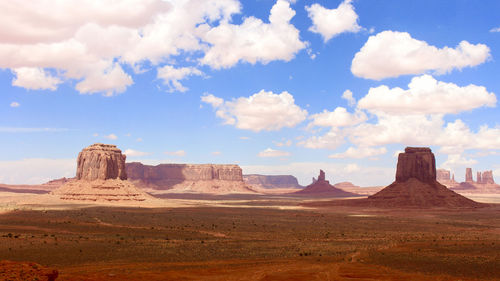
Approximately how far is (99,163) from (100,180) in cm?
445

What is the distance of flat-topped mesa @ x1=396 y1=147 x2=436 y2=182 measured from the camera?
347 ft

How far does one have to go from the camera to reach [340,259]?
103 ft

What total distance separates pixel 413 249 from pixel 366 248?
4.05 m

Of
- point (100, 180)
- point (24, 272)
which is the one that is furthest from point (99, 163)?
point (24, 272)

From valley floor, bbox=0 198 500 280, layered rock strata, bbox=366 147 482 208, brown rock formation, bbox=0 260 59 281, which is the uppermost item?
layered rock strata, bbox=366 147 482 208

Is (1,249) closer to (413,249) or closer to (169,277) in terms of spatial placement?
(169,277)

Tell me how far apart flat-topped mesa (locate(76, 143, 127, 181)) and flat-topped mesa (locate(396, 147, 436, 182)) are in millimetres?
73493

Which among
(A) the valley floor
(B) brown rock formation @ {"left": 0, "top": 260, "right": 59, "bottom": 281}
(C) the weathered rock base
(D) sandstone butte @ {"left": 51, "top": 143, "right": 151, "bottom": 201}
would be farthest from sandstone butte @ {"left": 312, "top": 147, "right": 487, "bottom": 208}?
(B) brown rock formation @ {"left": 0, "top": 260, "right": 59, "bottom": 281}

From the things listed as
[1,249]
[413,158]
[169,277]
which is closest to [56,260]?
[1,249]

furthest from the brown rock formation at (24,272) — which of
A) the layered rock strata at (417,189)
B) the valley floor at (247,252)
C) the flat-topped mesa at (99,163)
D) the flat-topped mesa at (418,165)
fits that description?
the flat-topped mesa at (418,165)

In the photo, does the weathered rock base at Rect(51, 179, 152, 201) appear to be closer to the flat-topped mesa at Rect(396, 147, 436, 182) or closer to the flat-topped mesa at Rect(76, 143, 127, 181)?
the flat-topped mesa at Rect(76, 143, 127, 181)

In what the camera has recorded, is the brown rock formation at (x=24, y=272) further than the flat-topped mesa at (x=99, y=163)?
No

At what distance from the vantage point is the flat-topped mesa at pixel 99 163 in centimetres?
11181

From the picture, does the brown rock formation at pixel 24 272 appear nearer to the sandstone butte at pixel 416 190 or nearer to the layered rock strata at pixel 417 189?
the sandstone butte at pixel 416 190
